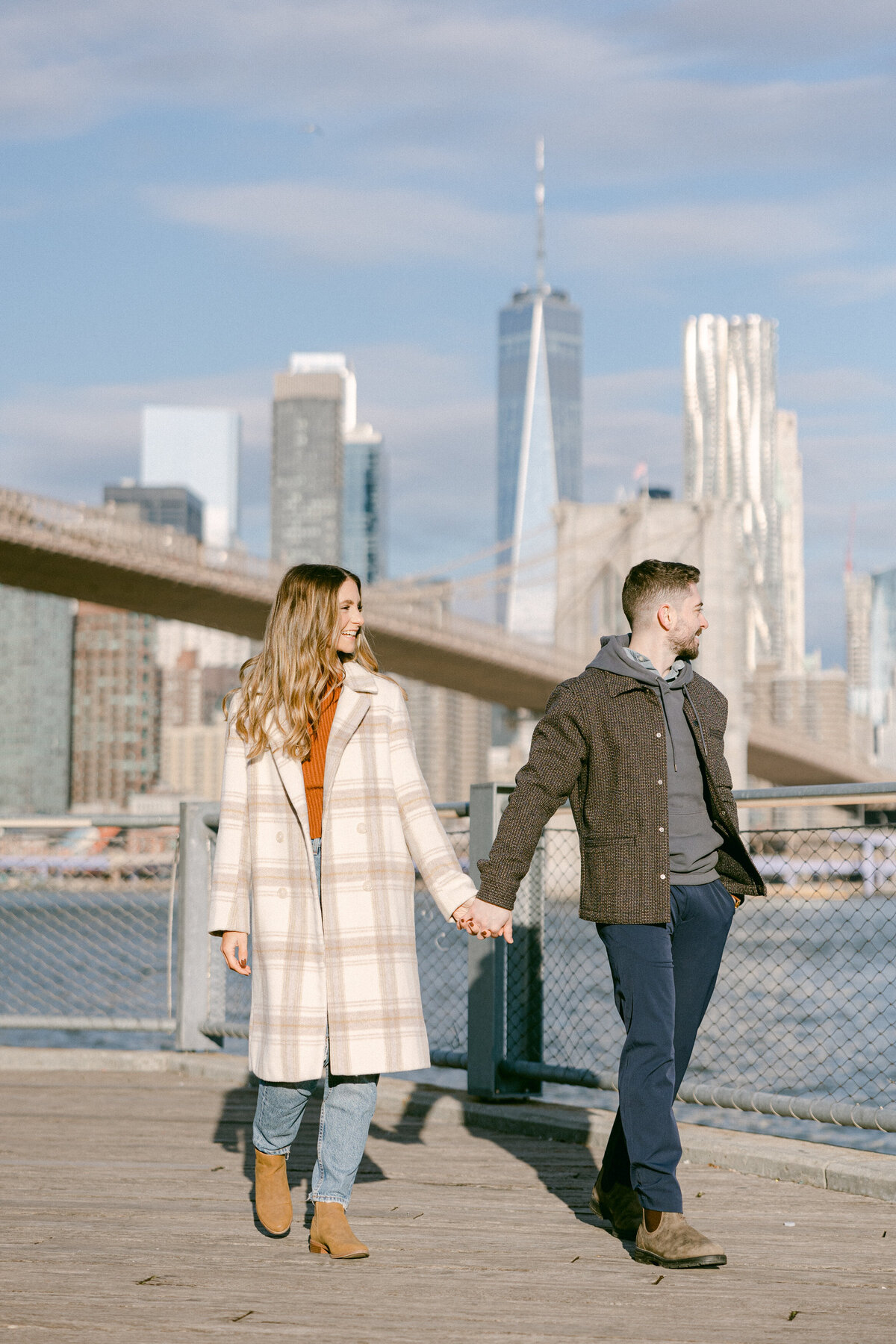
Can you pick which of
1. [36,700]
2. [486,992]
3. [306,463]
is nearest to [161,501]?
[306,463]

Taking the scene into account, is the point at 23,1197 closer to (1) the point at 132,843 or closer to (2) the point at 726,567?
(1) the point at 132,843

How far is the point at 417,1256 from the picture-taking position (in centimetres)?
273

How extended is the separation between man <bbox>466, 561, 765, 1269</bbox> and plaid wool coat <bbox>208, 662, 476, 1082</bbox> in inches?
5.9

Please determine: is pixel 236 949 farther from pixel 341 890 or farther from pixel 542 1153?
pixel 542 1153

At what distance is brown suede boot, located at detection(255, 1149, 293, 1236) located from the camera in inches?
111

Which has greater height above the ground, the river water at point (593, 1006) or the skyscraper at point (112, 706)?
the skyscraper at point (112, 706)

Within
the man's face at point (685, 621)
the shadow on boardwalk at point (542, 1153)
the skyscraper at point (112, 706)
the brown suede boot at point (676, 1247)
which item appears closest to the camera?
the brown suede boot at point (676, 1247)

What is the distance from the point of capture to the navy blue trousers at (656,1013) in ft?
8.89

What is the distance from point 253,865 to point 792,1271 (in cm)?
114

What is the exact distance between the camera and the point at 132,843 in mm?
6195

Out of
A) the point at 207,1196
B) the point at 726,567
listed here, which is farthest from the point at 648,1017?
the point at 726,567

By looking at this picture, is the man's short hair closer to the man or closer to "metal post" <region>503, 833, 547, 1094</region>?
the man

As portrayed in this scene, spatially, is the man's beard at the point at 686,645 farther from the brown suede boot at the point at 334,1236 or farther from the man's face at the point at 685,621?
the brown suede boot at the point at 334,1236

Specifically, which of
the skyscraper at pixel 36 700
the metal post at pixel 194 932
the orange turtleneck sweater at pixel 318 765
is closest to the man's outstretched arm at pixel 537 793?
the orange turtleneck sweater at pixel 318 765
